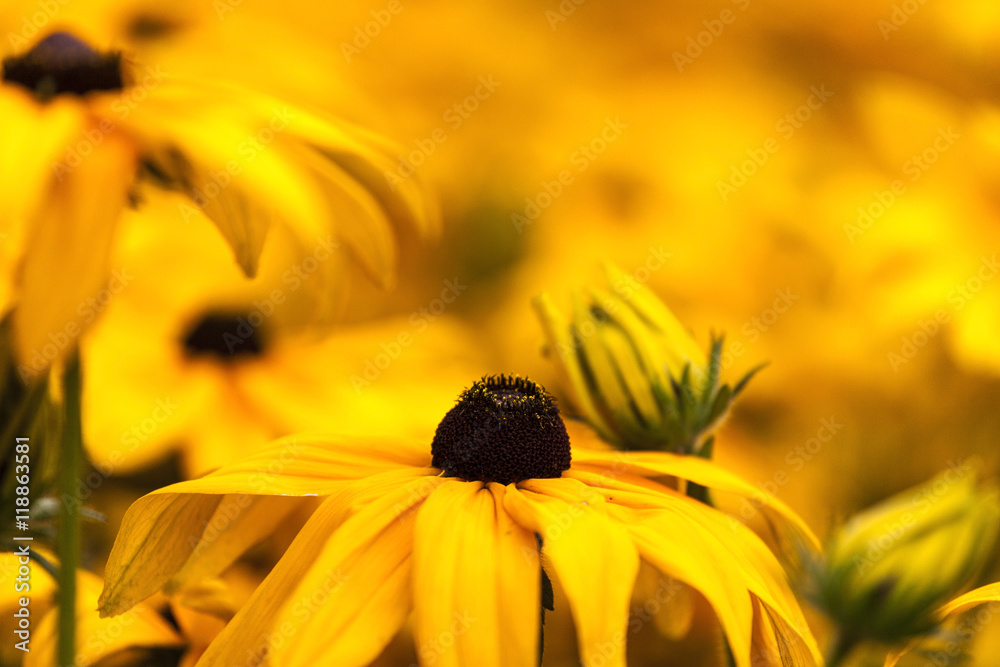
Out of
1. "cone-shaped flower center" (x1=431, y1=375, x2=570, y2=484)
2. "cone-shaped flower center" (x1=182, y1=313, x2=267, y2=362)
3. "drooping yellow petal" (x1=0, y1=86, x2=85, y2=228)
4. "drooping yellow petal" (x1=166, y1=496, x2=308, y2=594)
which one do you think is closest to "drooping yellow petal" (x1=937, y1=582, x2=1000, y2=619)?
"cone-shaped flower center" (x1=431, y1=375, x2=570, y2=484)

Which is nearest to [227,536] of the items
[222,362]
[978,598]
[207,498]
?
[207,498]

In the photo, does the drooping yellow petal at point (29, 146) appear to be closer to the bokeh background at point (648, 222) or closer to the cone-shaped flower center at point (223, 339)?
the bokeh background at point (648, 222)

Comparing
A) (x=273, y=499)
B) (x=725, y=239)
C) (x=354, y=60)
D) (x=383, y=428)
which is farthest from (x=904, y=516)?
(x=354, y=60)

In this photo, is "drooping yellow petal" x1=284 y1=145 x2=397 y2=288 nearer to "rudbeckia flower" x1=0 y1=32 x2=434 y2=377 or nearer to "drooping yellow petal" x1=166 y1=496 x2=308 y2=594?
"rudbeckia flower" x1=0 y1=32 x2=434 y2=377

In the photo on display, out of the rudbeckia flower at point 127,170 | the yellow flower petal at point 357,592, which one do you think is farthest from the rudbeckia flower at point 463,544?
the rudbeckia flower at point 127,170

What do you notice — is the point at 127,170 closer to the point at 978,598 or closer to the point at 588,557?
the point at 588,557

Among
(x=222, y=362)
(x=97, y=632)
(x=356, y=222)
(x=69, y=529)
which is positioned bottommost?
(x=222, y=362)
